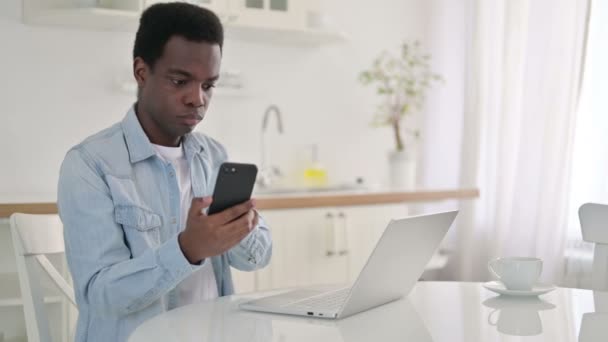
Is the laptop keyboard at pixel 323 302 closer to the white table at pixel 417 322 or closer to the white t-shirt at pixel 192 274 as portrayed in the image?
the white table at pixel 417 322

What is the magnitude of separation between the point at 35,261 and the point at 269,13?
212cm

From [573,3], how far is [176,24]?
236cm

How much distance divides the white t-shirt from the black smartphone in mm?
354

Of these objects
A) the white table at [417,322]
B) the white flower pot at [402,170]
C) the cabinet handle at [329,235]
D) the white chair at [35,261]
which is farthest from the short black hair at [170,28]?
the white flower pot at [402,170]

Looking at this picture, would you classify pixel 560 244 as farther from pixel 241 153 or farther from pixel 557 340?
pixel 557 340

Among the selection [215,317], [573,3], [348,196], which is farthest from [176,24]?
[573,3]

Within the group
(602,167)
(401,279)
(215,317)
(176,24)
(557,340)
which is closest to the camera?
(557,340)

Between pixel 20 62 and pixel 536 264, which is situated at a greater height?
pixel 20 62

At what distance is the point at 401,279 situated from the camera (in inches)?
59.0

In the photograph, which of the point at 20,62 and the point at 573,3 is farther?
the point at 573,3

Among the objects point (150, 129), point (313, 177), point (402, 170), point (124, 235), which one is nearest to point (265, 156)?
point (313, 177)

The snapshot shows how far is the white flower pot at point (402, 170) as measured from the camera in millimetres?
3871

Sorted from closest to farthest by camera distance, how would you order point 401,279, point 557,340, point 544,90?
point 557,340 → point 401,279 → point 544,90

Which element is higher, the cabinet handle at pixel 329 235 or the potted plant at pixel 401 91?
the potted plant at pixel 401 91
